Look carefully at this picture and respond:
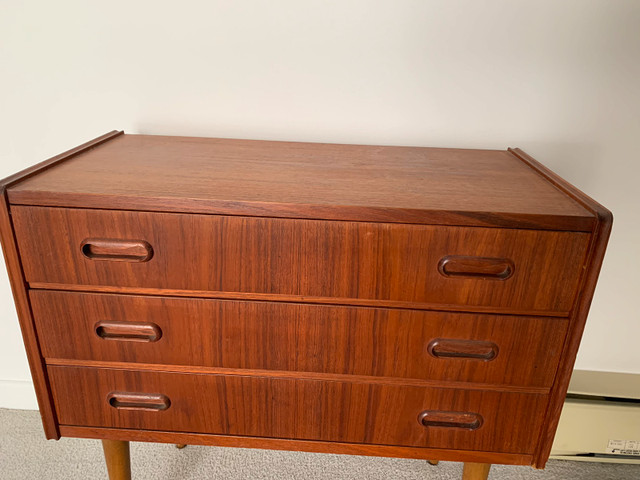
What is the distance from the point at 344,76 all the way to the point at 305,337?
638mm

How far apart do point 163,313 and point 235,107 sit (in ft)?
1.87

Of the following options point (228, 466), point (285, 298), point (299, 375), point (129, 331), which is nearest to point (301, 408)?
point (299, 375)

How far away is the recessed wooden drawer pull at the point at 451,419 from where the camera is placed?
3.07ft

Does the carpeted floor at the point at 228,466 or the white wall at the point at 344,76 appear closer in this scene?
the white wall at the point at 344,76

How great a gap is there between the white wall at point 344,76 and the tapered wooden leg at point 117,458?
736mm

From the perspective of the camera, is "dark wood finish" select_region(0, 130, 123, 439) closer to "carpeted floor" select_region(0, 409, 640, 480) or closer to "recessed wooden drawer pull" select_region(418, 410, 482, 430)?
"carpeted floor" select_region(0, 409, 640, 480)

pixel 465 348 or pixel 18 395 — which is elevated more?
pixel 465 348

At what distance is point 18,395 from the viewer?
1541 mm

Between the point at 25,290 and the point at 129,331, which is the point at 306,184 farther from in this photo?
the point at 25,290

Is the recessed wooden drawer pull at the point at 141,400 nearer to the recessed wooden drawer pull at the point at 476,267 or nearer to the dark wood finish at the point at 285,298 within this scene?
the dark wood finish at the point at 285,298

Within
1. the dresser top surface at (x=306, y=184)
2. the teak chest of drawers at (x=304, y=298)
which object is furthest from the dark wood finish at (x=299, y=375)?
the dresser top surface at (x=306, y=184)

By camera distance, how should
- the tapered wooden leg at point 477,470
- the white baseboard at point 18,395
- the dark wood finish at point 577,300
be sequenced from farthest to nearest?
1. the white baseboard at point 18,395
2. the tapered wooden leg at point 477,470
3. the dark wood finish at point 577,300

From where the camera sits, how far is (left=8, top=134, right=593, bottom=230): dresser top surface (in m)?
0.79

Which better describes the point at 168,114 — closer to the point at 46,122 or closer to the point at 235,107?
the point at 235,107
